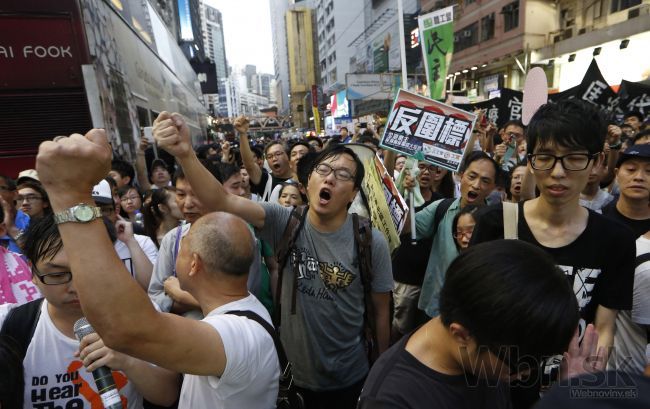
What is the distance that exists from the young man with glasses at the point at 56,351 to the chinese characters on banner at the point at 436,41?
537 centimetres

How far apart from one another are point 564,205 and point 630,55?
2019 cm

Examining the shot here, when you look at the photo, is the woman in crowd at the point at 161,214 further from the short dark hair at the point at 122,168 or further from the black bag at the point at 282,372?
the black bag at the point at 282,372

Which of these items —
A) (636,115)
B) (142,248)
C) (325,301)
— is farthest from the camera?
(636,115)

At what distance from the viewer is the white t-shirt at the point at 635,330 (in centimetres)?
192

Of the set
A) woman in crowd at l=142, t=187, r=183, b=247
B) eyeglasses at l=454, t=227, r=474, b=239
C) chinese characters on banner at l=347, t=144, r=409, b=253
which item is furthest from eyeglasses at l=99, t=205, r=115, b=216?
eyeglasses at l=454, t=227, r=474, b=239

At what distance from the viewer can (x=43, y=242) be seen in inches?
63.7

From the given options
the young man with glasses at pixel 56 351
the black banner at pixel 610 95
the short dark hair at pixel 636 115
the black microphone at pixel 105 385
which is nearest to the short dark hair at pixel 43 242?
the young man with glasses at pixel 56 351

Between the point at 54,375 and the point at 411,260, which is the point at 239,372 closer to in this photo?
the point at 54,375

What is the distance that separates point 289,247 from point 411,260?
5.05 ft

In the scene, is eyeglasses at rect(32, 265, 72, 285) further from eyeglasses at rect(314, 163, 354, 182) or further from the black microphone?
eyeglasses at rect(314, 163, 354, 182)

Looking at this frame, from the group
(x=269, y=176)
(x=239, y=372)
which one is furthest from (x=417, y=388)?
(x=269, y=176)

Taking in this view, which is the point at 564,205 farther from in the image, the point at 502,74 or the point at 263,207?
the point at 502,74

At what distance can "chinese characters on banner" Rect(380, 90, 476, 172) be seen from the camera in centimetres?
315

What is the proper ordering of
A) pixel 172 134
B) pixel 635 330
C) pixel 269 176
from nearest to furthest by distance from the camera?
pixel 172 134 → pixel 635 330 → pixel 269 176
